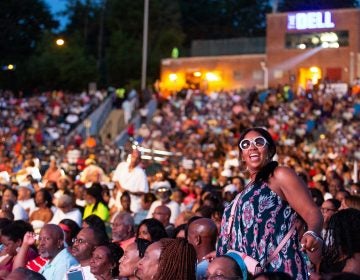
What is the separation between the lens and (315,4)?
193 ft

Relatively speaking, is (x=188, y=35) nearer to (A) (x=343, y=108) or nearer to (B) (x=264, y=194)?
(A) (x=343, y=108)

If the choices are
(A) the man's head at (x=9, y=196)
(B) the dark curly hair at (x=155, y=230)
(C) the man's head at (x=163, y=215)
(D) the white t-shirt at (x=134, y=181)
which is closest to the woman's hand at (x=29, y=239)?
(B) the dark curly hair at (x=155, y=230)

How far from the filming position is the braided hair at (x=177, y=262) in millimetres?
5691

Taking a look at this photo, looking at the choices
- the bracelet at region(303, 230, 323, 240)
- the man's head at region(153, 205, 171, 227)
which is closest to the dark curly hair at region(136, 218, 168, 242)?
the man's head at region(153, 205, 171, 227)

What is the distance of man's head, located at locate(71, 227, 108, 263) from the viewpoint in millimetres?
8422

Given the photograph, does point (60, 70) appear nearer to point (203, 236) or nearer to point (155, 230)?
point (155, 230)

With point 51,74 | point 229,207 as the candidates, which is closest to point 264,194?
point 229,207

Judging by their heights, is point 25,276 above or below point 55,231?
above

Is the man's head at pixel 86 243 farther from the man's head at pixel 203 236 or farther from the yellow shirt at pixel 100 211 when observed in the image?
the yellow shirt at pixel 100 211

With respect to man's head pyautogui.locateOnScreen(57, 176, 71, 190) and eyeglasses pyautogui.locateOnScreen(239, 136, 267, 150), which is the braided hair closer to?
eyeglasses pyautogui.locateOnScreen(239, 136, 267, 150)

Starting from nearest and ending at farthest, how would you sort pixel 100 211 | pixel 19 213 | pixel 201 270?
1. pixel 201 270
2. pixel 19 213
3. pixel 100 211

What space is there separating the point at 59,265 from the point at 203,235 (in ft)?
5.80

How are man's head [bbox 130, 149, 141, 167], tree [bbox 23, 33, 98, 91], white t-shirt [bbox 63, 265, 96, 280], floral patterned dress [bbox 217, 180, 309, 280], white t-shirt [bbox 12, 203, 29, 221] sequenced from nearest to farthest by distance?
floral patterned dress [bbox 217, 180, 309, 280] → white t-shirt [bbox 63, 265, 96, 280] → white t-shirt [bbox 12, 203, 29, 221] → man's head [bbox 130, 149, 141, 167] → tree [bbox 23, 33, 98, 91]

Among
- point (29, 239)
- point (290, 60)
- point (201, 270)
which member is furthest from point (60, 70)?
point (201, 270)
